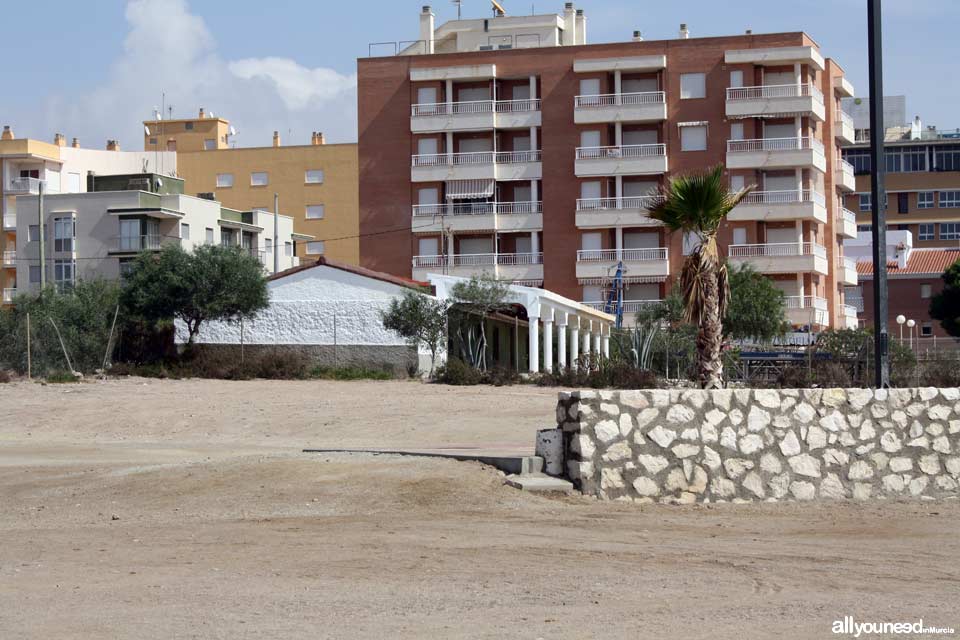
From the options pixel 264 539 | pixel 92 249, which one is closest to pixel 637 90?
pixel 92 249

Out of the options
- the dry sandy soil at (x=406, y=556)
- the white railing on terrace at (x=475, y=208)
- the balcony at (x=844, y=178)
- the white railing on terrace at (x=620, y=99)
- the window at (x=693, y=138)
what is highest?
the white railing on terrace at (x=620, y=99)

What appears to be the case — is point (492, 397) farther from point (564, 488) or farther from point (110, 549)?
point (110, 549)

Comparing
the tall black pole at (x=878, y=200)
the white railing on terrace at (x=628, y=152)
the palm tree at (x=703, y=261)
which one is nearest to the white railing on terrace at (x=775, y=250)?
the white railing on terrace at (x=628, y=152)

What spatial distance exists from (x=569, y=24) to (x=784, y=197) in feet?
78.2

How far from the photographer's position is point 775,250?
71875 mm

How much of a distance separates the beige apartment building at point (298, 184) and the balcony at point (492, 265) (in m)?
23.7

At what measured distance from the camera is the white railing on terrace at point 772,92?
71.9 meters

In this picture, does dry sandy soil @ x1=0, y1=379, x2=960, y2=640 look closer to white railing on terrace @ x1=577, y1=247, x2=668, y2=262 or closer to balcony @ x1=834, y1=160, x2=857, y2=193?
white railing on terrace @ x1=577, y1=247, x2=668, y2=262

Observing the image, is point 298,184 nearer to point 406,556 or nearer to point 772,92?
point 772,92

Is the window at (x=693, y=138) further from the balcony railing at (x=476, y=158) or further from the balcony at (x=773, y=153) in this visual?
the balcony railing at (x=476, y=158)

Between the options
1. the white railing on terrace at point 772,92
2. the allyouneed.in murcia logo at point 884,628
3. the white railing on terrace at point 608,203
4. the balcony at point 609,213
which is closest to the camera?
the allyouneed.in murcia logo at point 884,628

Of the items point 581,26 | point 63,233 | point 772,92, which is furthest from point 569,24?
point 63,233

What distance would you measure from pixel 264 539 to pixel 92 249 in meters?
72.3

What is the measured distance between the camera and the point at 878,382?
15086 millimetres
